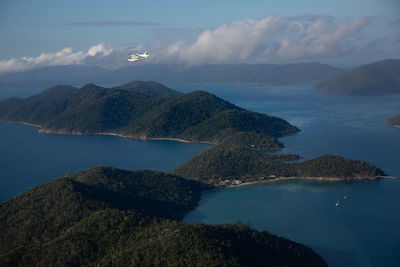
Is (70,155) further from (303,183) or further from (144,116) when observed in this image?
(303,183)

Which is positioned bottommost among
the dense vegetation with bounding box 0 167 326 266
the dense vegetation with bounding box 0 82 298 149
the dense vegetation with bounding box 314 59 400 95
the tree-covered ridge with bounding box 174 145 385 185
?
the dense vegetation with bounding box 0 167 326 266

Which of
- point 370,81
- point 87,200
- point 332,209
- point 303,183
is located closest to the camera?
point 87,200

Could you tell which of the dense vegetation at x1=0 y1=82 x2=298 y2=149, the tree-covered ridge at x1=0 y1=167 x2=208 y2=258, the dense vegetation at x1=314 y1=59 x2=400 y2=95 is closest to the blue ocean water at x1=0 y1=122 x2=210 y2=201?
the dense vegetation at x1=0 y1=82 x2=298 y2=149

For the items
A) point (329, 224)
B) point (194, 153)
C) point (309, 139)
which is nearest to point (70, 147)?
point (194, 153)

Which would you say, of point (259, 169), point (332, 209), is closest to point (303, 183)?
point (259, 169)

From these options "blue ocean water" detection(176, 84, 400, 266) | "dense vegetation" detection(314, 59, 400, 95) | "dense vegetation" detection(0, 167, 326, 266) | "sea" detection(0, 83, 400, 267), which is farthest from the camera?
"dense vegetation" detection(314, 59, 400, 95)

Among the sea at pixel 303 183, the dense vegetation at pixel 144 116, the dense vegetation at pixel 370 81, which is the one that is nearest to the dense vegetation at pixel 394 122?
the sea at pixel 303 183

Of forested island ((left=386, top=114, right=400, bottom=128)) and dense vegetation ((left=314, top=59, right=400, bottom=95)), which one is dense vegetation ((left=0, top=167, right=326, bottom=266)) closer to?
forested island ((left=386, top=114, right=400, bottom=128))
